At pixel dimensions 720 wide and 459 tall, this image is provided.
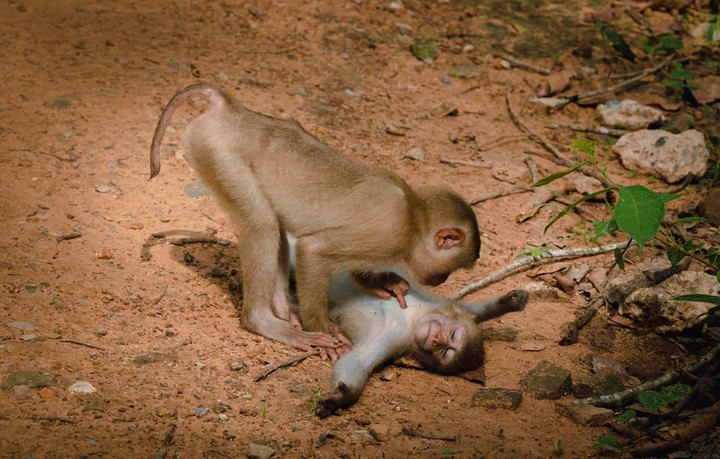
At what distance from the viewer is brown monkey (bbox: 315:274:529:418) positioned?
4703 mm

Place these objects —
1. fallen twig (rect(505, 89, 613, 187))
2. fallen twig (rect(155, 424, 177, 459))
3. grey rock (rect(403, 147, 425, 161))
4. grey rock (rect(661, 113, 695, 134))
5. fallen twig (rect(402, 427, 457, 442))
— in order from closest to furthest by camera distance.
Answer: fallen twig (rect(155, 424, 177, 459))
fallen twig (rect(402, 427, 457, 442))
fallen twig (rect(505, 89, 613, 187))
grey rock (rect(403, 147, 425, 161))
grey rock (rect(661, 113, 695, 134))

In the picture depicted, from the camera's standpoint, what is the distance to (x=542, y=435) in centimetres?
420

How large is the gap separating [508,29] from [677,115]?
2.37 meters

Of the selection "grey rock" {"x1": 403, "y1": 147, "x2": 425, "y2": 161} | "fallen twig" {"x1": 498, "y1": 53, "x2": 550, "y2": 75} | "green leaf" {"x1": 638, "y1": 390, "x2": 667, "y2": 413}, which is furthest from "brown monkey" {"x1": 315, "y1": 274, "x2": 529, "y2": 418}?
"fallen twig" {"x1": 498, "y1": 53, "x2": 550, "y2": 75}

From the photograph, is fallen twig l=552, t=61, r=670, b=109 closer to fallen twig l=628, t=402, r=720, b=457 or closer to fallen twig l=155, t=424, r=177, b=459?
fallen twig l=628, t=402, r=720, b=457

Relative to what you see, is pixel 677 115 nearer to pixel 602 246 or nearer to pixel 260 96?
pixel 602 246

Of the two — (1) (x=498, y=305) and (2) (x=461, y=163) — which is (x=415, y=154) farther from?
(1) (x=498, y=305)

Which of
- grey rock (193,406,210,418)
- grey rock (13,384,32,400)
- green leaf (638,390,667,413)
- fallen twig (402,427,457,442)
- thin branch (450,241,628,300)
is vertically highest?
grey rock (13,384,32,400)

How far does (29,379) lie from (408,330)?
2289mm

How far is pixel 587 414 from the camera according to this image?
168 inches

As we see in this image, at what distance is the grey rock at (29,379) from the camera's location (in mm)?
3840

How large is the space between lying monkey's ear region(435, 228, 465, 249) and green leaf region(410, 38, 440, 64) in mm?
4100

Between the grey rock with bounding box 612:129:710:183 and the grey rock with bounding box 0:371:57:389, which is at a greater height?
the grey rock with bounding box 0:371:57:389

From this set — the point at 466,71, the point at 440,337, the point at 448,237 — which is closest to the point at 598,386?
the point at 440,337
